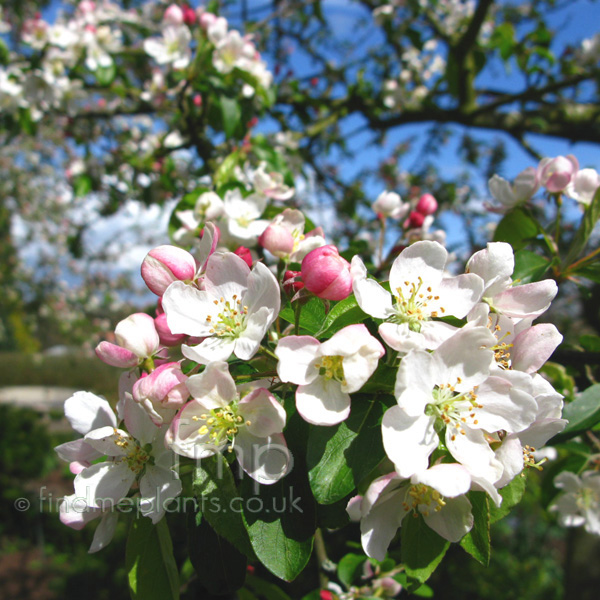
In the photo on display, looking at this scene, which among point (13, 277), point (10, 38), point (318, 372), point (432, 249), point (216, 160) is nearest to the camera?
point (318, 372)

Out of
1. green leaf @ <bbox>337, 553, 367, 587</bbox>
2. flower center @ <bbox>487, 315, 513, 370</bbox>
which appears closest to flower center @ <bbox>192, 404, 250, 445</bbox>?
flower center @ <bbox>487, 315, 513, 370</bbox>

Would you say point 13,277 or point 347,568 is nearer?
point 347,568

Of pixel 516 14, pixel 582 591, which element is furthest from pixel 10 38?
pixel 582 591

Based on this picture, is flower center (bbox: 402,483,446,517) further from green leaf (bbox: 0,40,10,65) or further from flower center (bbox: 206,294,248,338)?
green leaf (bbox: 0,40,10,65)

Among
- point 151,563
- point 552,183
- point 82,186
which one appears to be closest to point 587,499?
point 552,183

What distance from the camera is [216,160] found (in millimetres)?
2141

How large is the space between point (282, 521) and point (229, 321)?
32cm

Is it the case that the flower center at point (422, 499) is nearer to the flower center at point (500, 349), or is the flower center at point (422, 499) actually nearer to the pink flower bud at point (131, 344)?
the flower center at point (500, 349)

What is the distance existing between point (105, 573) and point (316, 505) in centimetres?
491

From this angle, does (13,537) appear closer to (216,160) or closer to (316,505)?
(216,160)

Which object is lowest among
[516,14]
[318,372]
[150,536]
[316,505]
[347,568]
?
[347,568]

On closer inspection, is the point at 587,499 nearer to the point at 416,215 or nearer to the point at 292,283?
the point at 416,215

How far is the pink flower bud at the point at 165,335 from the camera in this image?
0.83 meters

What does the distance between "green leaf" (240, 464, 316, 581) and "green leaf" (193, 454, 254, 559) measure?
0.02m
